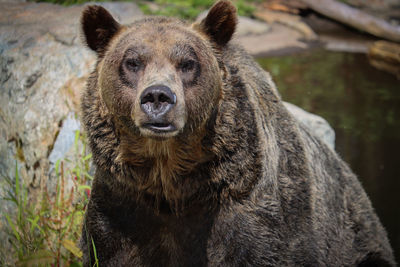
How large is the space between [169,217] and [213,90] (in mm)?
916

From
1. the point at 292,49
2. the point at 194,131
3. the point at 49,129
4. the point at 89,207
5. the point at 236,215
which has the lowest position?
the point at 292,49

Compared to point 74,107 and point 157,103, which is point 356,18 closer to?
point 74,107

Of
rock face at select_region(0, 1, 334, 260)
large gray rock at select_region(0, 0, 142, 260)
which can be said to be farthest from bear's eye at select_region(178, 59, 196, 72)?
large gray rock at select_region(0, 0, 142, 260)

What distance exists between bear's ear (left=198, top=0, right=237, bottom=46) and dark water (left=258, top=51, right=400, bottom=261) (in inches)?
178

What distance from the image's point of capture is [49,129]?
215 inches

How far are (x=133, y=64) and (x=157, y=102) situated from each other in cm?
44

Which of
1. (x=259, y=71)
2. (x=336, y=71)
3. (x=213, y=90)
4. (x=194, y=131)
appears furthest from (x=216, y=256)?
(x=336, y=71)

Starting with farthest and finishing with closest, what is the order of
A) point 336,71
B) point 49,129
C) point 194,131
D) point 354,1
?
point 354,1 → point 336,71 → point 49,129 → point 194,131

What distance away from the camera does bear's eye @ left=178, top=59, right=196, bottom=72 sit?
3404 mm

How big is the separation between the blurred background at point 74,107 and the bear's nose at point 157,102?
1.41m

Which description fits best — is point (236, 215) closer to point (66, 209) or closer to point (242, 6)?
point (66, 209)

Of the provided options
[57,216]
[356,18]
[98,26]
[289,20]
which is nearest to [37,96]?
[57,216]

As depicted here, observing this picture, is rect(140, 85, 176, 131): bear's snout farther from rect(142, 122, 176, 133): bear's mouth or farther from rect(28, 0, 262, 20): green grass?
rect(28, 0, 262, 20): green grass

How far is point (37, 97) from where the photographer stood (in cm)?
559
